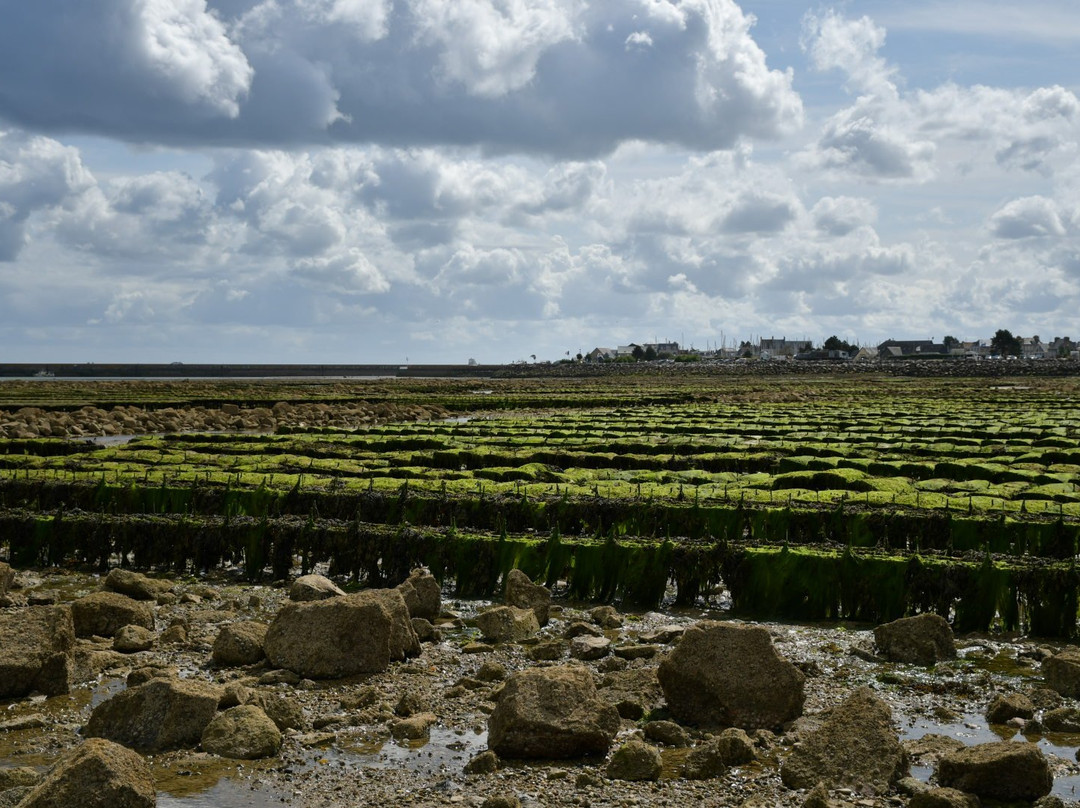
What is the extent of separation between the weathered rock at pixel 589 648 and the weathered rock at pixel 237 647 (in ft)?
10.4

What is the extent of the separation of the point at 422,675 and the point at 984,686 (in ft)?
17.4

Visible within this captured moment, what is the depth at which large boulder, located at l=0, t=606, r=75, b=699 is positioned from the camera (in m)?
9.27

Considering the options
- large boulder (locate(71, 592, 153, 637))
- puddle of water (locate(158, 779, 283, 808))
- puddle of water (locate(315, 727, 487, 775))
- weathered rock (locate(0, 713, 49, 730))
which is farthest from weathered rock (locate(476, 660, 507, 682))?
large boulder (locate(71, 592, 153, 637))

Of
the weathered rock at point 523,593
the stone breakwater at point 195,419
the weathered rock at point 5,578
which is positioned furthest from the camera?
the stone breakwater at point 195,419

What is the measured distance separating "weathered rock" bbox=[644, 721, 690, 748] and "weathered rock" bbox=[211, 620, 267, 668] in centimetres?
410

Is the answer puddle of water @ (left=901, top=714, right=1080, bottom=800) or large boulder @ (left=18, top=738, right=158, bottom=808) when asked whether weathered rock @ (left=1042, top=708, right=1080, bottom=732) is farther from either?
large boulder @ (left=18, top=738, right=158, bottom=808)

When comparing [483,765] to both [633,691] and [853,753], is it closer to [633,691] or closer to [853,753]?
[633,691]

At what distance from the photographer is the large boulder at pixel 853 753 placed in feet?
24.3

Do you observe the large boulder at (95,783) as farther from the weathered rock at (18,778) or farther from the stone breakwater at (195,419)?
the stone breakwater at (195,419)

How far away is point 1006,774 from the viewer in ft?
23.7

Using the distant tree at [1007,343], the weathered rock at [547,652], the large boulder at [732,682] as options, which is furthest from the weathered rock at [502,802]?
the distant tree at [1007,343]

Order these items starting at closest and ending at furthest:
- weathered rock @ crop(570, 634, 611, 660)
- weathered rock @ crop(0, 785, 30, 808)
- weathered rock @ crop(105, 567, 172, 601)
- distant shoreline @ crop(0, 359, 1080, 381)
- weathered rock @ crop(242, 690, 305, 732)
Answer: weathered rock @ crop(0, 785, 30, 808) → weathered rock @ crop(242, 690, 305, 732) → weathered rock @ crop(570, 634, 611, 660) → weathered rock @ crop(105, 567, 172, 601) → distant shoreline @ crop(0, 359, 1080, 381)

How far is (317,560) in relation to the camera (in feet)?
51.4

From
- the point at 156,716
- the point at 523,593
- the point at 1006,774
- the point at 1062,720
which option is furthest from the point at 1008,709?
the point at 156,716
